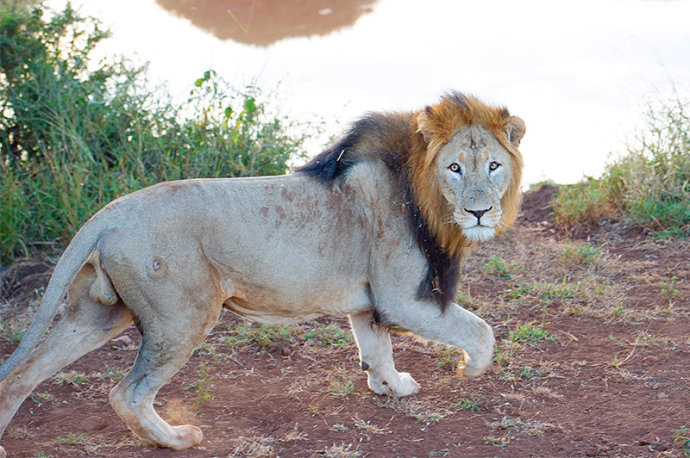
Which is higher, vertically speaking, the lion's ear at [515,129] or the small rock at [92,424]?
the lion's ear at [515,129]

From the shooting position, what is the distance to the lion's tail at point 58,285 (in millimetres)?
3092

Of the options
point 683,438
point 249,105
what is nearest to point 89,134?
point 249,105

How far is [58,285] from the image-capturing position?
3105mm

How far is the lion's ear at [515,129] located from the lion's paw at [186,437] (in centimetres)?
188

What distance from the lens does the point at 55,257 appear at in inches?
221

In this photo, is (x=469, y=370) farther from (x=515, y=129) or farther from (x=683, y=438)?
(x=515, y=129)

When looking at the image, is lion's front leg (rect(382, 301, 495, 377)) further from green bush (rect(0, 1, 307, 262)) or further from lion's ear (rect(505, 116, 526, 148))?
green bush (rect(0, 1, 307, 262))

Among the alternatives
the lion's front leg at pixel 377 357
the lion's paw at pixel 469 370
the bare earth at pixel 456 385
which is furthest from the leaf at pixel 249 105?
the lion's paw at pixel 469 370

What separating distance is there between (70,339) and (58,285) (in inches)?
13.2

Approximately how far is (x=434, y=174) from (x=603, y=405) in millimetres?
1301

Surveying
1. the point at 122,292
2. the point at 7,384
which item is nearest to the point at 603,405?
the point at 122,292

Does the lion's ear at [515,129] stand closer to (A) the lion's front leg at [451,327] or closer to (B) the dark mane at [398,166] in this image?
(B) the dark mane at [398,166]

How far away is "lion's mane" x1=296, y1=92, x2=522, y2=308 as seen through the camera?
11.5ft

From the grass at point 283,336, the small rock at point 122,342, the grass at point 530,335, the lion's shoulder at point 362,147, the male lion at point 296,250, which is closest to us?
the male lion at point 296,250
